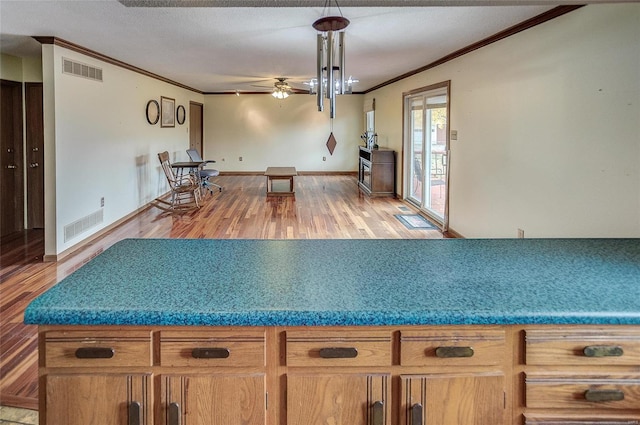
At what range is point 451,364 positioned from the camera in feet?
4.18

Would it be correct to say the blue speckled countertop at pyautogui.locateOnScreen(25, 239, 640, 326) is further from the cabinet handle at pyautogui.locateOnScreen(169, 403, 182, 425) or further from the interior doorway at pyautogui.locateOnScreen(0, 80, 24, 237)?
the interior doorway at pyautogui.locateOnScreen(0, 80, 24, 237)

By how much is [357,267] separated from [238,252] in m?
0.50

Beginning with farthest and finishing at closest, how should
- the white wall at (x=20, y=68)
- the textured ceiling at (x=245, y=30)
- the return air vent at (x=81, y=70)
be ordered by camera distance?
the white wall at (x=20, y=68)
the return air vent at (x=81, y=70)
the textured ceiling at (x=245, y=30)

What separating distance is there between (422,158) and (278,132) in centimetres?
631

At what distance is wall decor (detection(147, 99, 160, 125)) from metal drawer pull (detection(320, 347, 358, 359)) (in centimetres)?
765

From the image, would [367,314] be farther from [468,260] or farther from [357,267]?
[468,260]

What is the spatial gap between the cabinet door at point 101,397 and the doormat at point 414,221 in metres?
5.47

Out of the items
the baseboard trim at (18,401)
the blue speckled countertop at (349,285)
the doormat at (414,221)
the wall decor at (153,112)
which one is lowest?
the baseboard trim at (18,401)

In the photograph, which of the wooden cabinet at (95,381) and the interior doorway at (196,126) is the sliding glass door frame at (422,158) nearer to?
the wooden cabinet at (95,381)

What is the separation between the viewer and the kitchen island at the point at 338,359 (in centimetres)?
124

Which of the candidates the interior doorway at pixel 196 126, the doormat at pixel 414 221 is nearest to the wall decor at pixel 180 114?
the interior doorway at pixel 196 126

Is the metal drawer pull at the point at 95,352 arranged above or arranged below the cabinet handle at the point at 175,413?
above

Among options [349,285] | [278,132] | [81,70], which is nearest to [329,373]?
[349,285]

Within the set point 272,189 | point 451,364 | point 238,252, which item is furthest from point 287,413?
point 272,189
